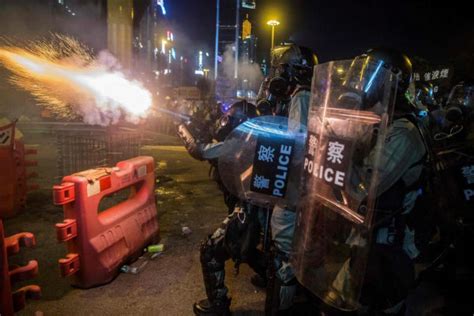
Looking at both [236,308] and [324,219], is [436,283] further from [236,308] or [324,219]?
[324,219]

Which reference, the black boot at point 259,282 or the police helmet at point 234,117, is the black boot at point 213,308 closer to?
the black boot at point 259,282

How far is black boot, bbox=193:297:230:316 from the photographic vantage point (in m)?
3.31

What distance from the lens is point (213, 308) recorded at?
332cm

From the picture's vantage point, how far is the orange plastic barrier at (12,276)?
89.9 inches

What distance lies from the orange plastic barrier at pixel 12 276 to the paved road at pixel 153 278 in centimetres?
106

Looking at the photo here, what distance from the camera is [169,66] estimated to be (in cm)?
7338

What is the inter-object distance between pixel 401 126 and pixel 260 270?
236 cm

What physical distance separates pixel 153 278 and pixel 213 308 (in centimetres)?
119

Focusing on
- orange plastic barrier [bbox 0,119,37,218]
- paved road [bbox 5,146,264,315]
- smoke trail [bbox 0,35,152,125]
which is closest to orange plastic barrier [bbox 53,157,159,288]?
paved road [bbox 5,146,264,315]

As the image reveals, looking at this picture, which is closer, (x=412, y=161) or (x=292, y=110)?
(x=412, y=161)

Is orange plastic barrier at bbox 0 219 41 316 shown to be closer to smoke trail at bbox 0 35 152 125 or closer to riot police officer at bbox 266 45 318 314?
riot police officer at bbox 266 45 318 314

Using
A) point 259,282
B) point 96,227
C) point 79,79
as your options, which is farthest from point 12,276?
point 79,79

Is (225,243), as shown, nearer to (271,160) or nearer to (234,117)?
(271,160)

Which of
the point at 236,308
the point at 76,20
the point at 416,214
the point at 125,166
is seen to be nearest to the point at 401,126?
the point at 416,214
